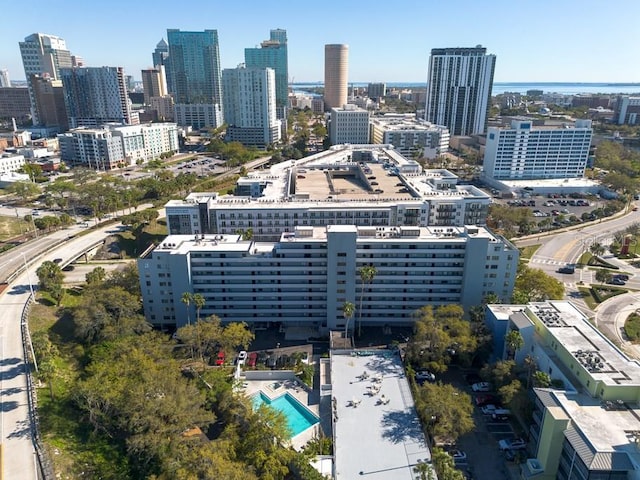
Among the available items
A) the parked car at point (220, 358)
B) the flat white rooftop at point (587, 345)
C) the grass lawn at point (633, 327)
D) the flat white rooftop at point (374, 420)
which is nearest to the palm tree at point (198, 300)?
the parked car at point (220, 358)

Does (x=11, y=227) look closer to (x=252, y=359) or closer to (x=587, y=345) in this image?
(x=252, y=359)

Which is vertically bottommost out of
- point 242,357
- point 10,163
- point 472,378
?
point 472,378

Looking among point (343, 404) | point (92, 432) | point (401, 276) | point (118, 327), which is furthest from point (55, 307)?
point (401, 276)

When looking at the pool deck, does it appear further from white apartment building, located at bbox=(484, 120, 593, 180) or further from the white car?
white apartment building, located at bbox=(484, 120, 593, 180)

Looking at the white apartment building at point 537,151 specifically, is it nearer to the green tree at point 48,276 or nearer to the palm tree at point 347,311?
the palm tree at point 347,311

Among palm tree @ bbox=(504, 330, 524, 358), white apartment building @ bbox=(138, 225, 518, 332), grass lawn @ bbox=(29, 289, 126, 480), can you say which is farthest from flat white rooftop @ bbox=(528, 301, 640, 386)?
grass lawn @ bbox=(29, 289, 126, 480)

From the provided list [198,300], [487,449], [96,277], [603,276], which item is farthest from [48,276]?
[603,276]

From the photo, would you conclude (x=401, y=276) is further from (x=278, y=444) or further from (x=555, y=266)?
(x=555, y=266)

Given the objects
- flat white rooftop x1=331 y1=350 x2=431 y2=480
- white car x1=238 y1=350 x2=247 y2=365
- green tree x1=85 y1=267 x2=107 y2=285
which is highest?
green tree x1=85 y1=267 x2=107 y2=285
